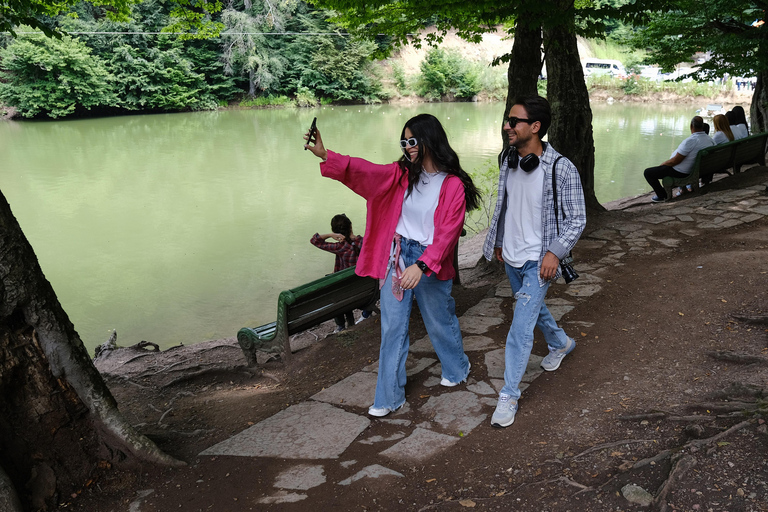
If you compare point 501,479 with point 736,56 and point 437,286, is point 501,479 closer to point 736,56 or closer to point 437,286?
point 437,286

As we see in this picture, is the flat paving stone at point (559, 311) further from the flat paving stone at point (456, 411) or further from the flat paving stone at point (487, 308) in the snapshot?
the flat paving stone at point (456, 411)

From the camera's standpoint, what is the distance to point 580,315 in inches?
185

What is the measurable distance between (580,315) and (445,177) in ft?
7.01

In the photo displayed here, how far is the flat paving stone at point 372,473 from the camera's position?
9.51 feet

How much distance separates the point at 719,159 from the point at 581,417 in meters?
7.63

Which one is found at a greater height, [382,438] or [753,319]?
[753,319]

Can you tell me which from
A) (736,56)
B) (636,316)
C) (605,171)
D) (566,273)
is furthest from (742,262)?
(605,171)

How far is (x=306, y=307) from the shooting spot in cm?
481

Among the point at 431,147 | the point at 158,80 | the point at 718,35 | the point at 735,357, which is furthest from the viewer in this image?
the point at 158,80

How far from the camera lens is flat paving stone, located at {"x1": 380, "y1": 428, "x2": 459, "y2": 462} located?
121 inches

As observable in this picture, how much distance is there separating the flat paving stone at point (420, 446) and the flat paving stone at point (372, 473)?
0.38ft

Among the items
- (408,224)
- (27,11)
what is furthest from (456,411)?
(27,11)

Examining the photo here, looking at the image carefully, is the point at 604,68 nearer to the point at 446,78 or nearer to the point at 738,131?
the point at 446,78

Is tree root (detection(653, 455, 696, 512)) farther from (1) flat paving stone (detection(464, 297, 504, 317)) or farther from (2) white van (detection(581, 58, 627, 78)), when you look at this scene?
(2) white van (detection(581, 58, 627, 78))
